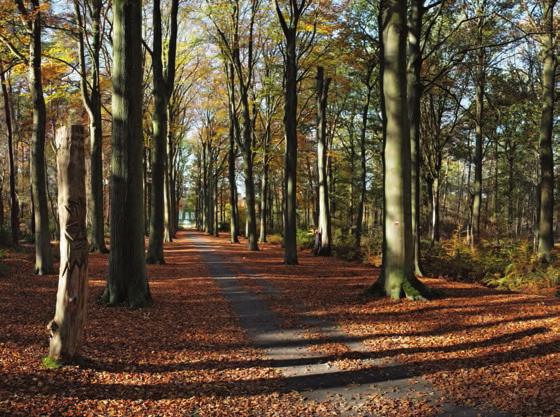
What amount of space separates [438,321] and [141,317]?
520cm

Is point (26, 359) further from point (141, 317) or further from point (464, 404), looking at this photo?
point (464, 404)

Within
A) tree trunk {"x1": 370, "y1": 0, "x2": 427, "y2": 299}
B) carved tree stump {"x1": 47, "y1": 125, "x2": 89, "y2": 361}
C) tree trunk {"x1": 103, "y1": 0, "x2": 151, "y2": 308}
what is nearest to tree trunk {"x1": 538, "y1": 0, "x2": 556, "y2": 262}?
tree trunk {"x1": 370, "y1": 0, "x2": 427, "y2": 299}

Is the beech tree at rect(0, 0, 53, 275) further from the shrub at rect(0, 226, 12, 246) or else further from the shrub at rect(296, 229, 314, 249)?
the shrub at rect(296, 229, 314, 249)

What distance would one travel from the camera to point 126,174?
883cm

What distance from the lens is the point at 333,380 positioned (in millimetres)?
5359

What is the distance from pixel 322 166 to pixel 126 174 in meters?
11.4

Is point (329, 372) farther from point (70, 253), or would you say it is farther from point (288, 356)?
point (70, 253)

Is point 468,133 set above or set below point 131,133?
above

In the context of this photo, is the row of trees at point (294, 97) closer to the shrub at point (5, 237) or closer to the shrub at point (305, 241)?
the shrub at point (5, 237)

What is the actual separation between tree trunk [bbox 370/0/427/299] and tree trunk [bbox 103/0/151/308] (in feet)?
16.9

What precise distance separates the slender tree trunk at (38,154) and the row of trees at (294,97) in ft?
0.11

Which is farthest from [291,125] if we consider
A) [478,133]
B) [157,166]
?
[478,133]

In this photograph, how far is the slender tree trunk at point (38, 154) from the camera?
11.5 meters

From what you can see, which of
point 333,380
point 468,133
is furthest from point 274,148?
point 333,380
